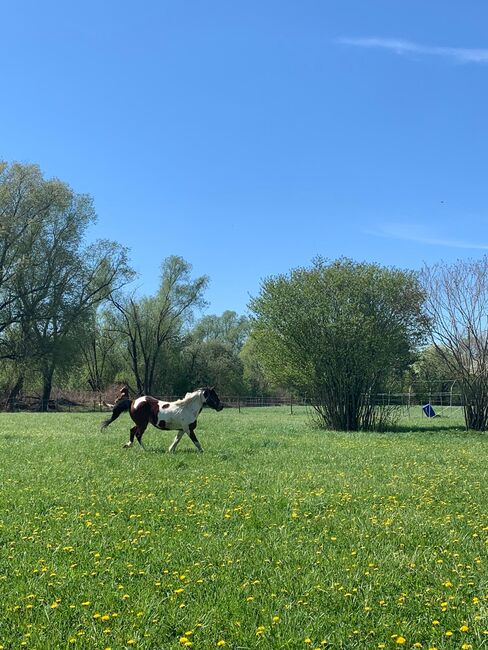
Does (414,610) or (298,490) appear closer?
(414,610)

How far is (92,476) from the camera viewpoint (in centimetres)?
1138

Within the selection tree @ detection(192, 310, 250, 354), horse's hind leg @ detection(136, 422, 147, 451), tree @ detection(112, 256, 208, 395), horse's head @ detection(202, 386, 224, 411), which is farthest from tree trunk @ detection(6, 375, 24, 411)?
tree @ detection(192, 310, 250, 354)

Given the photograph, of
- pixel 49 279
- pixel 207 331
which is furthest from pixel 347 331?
pixel 207 331

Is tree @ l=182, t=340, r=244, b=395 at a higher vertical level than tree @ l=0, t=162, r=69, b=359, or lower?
lower

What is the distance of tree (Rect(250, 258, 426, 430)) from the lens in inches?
1097

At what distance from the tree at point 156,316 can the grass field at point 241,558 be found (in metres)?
65.0

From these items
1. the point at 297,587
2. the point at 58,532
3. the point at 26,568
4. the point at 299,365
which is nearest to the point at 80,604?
the point at 26,568

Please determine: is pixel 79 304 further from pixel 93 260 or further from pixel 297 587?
pixel 297 587

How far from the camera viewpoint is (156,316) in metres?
77.9

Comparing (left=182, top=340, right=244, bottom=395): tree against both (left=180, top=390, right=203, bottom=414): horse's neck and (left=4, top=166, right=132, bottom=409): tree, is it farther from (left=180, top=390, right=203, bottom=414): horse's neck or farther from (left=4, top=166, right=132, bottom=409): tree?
(left=180, top=390, right=203, bottom=414): horse's neck

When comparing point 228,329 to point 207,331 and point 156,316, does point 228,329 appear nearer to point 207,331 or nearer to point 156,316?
point 207,331

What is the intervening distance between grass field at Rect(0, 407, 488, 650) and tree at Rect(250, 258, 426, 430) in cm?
1569

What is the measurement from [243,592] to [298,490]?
474 centimetres

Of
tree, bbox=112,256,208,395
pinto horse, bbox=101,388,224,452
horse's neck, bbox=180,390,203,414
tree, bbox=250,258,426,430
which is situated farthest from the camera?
tree, bbox=112,256,208,395
